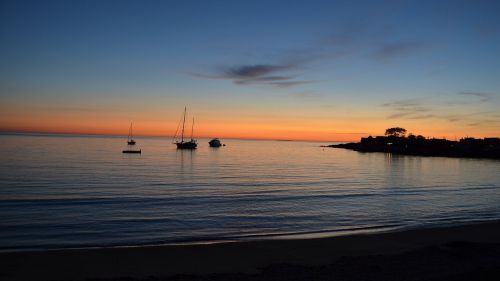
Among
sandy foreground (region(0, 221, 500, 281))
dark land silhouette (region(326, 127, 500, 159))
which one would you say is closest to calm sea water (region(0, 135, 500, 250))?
sandy foreground (region(0, 221, 500, 281))

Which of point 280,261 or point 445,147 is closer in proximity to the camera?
point 280,261

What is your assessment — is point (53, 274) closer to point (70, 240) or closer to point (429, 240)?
point (70, 240)

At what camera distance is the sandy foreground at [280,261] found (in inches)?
476

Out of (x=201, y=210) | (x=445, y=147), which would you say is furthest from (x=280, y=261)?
(x=445, y=147)

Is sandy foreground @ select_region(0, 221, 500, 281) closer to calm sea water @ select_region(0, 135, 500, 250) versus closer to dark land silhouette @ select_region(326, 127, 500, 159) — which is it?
calm sea water @ select_region(0, 135, 500, 250)

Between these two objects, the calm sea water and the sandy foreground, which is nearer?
the sandy foreground

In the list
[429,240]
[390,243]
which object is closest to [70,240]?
[390,243]

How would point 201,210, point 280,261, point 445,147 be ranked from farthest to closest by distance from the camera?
1. point 445,147
2. point 201,210
3. point 280,261

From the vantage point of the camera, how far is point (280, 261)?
14273 mm

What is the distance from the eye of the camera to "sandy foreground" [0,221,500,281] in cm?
1208

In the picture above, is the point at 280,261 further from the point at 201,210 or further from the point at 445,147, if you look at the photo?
the point at 445,147

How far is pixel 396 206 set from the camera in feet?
98.5

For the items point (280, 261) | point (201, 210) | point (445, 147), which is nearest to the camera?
point (280, 261)

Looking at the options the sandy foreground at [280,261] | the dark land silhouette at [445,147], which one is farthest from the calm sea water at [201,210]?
the dark land silhouette at [445,147]
